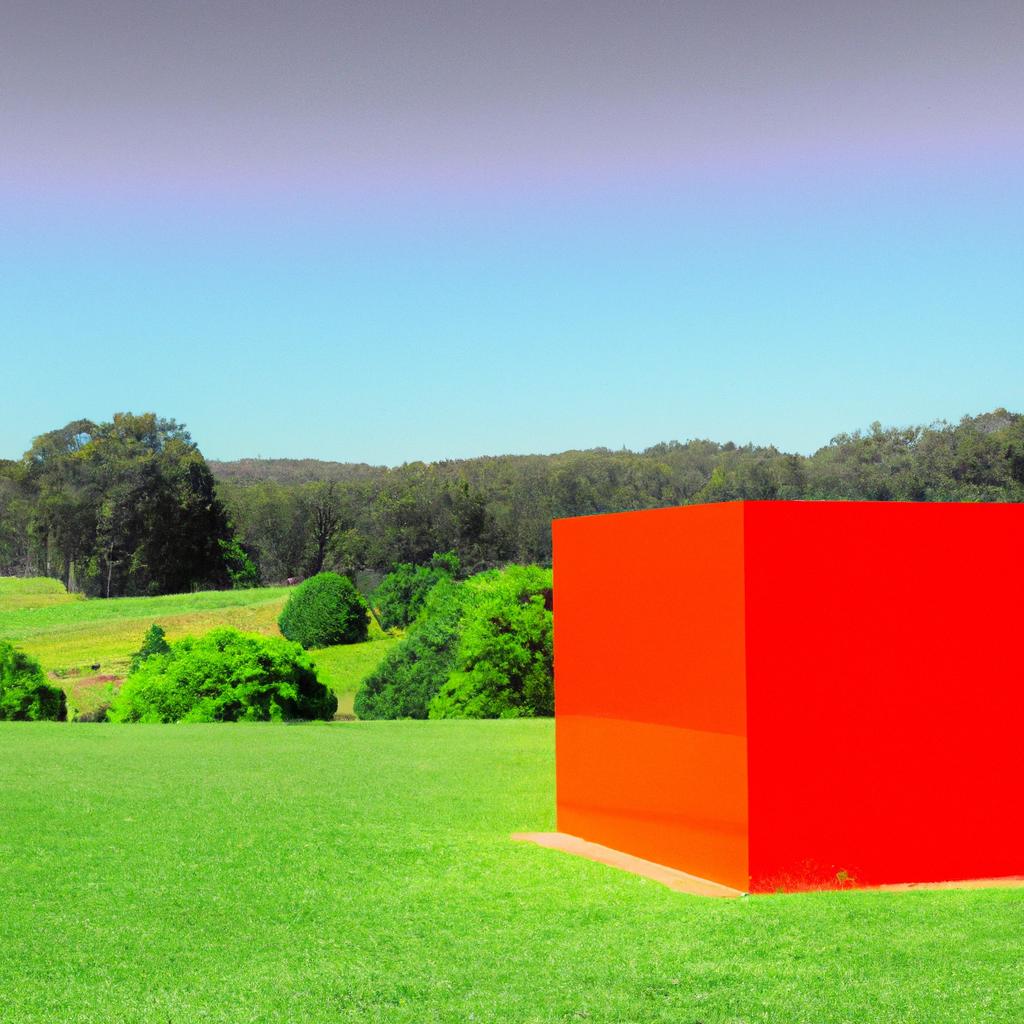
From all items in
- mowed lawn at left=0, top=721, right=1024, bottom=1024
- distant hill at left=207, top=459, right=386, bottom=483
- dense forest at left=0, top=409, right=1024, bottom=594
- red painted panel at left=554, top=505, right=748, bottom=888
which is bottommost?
mowed lawn at left=0, top=721, right=1024, bottom=1024

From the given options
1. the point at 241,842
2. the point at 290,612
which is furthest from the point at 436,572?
the point at 241,842

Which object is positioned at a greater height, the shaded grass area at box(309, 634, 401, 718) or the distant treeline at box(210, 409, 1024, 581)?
the distant treeline at box(210, 409, 1024, 581)

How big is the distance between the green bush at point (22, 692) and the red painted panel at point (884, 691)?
1597 cm

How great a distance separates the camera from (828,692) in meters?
7.29

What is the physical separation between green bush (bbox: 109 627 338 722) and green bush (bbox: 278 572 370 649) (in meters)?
18.6

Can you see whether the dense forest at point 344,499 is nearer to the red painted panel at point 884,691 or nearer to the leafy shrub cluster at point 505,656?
the leafy shrub cluster at point 505,656

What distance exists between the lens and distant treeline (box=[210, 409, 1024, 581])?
52281mm

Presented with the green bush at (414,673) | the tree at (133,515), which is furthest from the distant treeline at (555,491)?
the green bush at (414,673)

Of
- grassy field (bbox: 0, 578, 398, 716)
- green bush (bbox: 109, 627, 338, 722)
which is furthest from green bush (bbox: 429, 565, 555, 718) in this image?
green bush (bbox: 109, 627, 338, 722)

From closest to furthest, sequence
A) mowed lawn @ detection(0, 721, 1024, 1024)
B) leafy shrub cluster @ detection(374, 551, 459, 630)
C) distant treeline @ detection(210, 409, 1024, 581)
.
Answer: mowed lawn @ detection(0, 721, 1024, 1024) < leafy shrub cluster @ detection(374, 551, 459, 630) < distant treeline @ detection(210, 409, 1024, 581)

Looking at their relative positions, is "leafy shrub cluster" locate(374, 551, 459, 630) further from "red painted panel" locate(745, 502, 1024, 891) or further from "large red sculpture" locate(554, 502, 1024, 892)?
"red painted panel" locate(745, 502, 1024, 891)

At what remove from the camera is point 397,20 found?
27.5 meters

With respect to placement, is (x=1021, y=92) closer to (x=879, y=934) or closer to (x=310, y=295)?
(x=310, y=295)

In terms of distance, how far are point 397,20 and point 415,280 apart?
63.6ft
